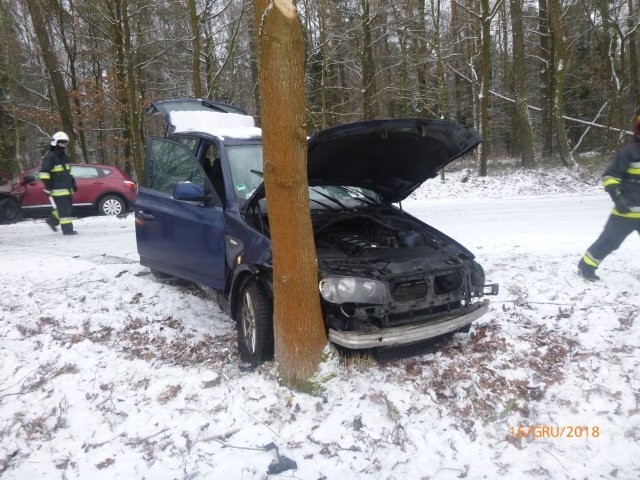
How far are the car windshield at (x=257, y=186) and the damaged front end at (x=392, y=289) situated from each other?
2.11 ft

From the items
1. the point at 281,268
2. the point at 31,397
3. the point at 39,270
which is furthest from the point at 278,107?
the point at 39,270

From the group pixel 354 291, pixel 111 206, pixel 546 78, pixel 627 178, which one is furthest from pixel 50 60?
pixel 546 78

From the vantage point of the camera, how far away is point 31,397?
12.4 feet

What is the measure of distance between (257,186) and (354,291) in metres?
1.64

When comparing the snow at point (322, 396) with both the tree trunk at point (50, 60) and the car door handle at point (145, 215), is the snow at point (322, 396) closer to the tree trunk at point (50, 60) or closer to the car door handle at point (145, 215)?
the car door handle at point (145, 215)

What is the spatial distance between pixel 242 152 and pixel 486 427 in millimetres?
3293

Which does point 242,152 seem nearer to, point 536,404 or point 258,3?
point 258,3

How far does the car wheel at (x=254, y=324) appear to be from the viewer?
153 inches

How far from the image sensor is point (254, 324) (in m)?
4.01

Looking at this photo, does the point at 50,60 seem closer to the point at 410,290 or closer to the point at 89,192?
the point at 89,192

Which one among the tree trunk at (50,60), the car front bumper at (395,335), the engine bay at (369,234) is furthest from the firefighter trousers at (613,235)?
the tree trunk at (50,60)

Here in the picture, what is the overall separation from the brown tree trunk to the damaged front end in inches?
7.9
